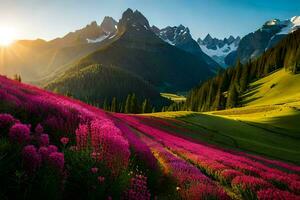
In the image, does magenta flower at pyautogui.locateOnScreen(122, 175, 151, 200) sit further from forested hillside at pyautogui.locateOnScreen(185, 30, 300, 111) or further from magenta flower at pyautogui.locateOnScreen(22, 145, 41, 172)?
forested hillside at pyautogui.locateOnScreen(185, 30, 300, 111)

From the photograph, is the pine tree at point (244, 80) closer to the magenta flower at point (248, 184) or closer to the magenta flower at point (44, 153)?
the magenta flower at point (248, 184)

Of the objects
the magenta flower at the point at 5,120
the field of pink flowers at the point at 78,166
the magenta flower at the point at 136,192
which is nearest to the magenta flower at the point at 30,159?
the field of pink flowers at the point at 78,166

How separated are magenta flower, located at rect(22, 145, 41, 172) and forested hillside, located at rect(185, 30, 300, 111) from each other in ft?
477

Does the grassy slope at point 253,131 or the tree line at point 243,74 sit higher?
the tree line at point 243,74

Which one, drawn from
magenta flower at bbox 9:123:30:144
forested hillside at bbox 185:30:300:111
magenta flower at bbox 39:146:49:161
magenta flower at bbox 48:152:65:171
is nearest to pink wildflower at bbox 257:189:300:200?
magenta flower at bbox 48:152:65:171

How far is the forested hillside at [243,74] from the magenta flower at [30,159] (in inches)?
5721

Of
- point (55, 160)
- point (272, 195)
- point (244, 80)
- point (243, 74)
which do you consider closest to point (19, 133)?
point (55, 160)

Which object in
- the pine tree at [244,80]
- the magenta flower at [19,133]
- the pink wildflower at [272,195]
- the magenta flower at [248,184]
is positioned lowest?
the magenta flower at [248,184]

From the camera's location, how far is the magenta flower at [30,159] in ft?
20.6

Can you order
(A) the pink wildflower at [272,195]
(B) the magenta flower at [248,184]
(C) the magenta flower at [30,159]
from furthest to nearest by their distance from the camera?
(B) the magenta flower at [248,184] < (A) the pink wildflower at [272,195] < (C) the magenta flower at [30,159]

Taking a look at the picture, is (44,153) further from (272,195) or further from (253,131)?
(253,131)

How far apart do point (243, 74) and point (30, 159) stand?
170792mm

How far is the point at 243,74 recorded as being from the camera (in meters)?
170

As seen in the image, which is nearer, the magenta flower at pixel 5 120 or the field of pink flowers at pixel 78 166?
the field of pink flowers at pixel 78 166
